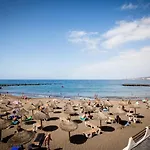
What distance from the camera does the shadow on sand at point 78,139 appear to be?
12.2 m

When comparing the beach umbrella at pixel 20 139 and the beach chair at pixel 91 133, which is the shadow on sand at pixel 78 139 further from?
the beach umbrella at pixel 20 139

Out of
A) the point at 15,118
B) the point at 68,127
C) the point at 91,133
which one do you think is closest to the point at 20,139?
the point at 68,127

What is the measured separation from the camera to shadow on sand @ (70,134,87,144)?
40.1 feet

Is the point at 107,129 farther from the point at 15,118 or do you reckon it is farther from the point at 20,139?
the point at 15,118

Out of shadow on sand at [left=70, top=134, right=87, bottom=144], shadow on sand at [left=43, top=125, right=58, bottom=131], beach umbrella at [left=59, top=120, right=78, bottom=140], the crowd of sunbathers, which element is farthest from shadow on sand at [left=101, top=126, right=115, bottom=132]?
the crowd of sunbathers

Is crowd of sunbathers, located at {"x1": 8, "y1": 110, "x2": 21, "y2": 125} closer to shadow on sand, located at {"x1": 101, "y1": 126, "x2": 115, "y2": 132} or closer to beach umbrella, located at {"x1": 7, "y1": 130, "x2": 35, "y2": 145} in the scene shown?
beach umbrella, located at {"x1": 7, "y1": 130, "x2": 35, "y2": 145}

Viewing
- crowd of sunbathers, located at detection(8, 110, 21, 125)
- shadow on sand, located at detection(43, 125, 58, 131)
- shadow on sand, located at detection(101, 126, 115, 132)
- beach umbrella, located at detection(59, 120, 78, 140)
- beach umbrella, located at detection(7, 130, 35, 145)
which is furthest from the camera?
crowd of sunbathers, located at detection(8, 110, 21, 125)

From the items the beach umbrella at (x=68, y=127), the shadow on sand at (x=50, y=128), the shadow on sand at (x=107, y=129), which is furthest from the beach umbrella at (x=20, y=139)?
the shadow on sand at (x=107, y=129)

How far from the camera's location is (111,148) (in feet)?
36.2

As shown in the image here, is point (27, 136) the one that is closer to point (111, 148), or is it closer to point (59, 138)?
point (59, 138)

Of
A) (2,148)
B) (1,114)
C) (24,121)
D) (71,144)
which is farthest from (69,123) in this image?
(1,114)

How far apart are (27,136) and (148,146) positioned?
784 centimetres

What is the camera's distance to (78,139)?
12.6m

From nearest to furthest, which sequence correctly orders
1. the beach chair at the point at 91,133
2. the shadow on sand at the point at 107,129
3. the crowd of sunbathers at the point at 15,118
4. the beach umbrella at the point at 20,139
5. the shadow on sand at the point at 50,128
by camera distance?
the beach umbrella at the point at 20,139, the beach chair at the point at 91,133, the shadow on sand at the point at 107,129, the shadow on sand at the point at 50,128, the crowd of sunbathers at the point at 15,118
